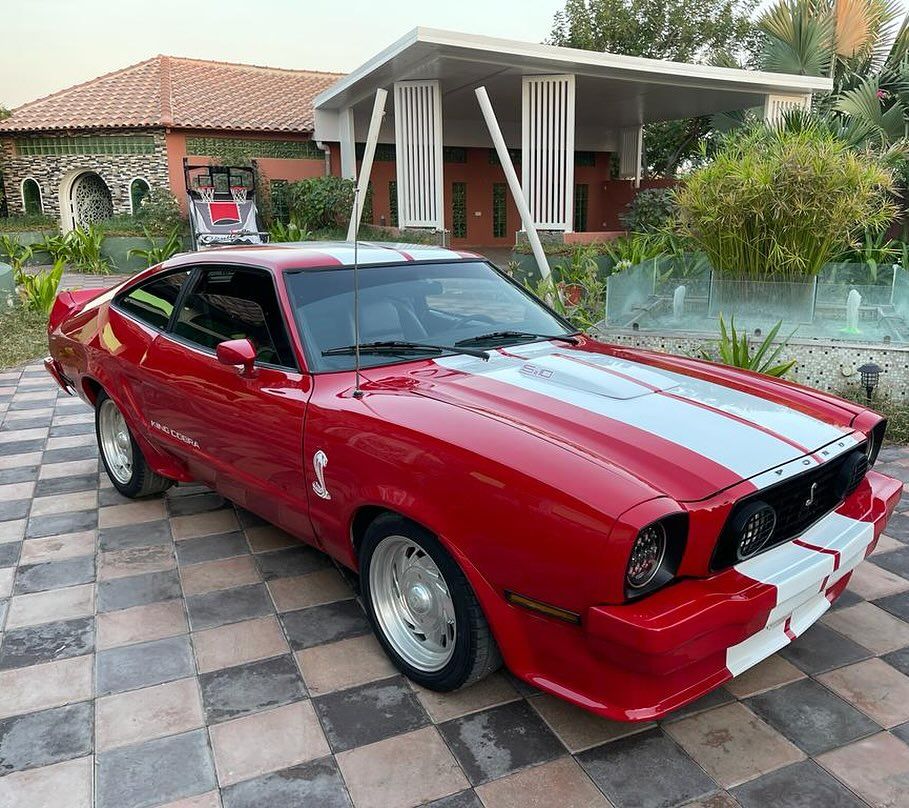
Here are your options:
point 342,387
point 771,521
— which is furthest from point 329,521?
point 771,521

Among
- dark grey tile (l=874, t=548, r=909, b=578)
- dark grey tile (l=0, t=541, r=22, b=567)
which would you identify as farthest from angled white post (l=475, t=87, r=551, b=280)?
dark grey tile (l=0, t=541, r=22, b=567)

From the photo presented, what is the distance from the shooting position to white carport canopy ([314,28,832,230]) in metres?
13.1

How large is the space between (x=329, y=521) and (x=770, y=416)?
170cm

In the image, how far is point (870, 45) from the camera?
15086 millimetres

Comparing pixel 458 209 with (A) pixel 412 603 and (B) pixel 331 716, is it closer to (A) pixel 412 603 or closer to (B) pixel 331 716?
(A) pixel 412 603

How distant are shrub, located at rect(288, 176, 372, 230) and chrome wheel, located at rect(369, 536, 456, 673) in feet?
56.5

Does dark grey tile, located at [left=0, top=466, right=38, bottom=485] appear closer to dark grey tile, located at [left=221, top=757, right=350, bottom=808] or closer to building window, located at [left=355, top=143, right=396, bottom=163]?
dark grey tile, located at [left=221, top=757, right=350, bottom=808]

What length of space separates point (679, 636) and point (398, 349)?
172cm

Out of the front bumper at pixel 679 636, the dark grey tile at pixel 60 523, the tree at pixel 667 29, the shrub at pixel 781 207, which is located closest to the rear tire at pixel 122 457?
the dark grey tile at pixel 60 523

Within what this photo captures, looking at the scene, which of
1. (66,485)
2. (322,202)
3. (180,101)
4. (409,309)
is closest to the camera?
(409,309)

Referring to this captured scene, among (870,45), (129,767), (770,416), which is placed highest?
(870,45)

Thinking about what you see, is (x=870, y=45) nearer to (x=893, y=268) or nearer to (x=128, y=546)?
(x=893, y=268)

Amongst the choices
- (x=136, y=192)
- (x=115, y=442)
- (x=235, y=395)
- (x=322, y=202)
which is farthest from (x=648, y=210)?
(x=235, y=395)

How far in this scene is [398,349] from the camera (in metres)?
3.31
